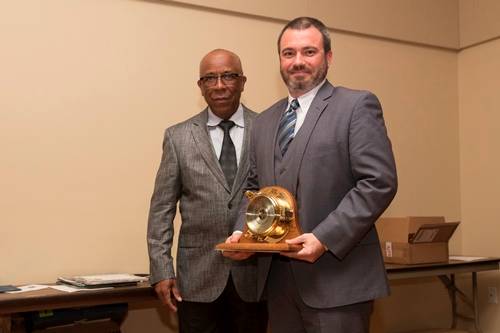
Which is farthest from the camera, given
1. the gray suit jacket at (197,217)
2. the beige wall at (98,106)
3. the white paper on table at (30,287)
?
the beige wall at (98,106)

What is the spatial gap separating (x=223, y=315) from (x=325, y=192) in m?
0.84

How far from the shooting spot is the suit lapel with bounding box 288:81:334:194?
5.89ft

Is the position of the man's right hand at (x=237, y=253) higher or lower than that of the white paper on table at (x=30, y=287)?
higher

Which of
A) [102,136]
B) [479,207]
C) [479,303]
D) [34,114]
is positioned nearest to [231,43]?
[102,136]

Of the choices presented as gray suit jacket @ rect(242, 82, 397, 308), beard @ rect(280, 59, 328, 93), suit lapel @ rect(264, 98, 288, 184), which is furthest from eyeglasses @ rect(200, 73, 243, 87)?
gray suit jacket @ rect(242, 82, 397, 308)

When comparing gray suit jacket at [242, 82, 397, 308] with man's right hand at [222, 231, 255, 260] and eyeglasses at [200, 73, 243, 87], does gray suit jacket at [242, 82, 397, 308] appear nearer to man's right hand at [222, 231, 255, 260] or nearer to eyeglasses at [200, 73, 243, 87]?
man's right hand at [222, 231, 255, 260]

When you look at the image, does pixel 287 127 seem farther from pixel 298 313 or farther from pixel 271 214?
pixel 298 313

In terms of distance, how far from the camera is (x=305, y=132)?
5.95ft

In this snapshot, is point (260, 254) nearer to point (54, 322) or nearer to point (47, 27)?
point (54, 322)

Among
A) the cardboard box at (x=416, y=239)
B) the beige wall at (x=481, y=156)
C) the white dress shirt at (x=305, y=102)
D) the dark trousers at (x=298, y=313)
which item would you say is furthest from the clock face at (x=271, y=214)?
the beige wall at (x=481, y=156)

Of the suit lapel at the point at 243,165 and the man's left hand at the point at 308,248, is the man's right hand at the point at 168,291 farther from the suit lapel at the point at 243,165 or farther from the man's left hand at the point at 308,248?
the man's left hand at the point at 308,248

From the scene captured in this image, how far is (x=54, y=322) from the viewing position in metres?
2.65

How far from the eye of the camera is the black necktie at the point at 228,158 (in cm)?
238

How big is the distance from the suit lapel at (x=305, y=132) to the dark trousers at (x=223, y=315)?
0.67 metres
